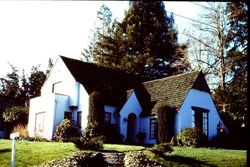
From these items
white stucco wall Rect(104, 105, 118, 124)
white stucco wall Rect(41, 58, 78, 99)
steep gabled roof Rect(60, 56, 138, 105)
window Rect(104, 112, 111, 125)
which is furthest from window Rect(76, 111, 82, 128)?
white stucco wall Rect(104, 105, 118, 124)

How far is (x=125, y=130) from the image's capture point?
3266 centimetres

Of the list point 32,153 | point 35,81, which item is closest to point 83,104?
point 32,153

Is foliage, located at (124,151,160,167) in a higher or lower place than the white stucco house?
lower

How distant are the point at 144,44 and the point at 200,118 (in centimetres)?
2275

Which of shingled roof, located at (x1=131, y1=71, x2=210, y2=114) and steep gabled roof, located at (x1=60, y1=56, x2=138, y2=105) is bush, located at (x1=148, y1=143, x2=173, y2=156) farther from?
steep gabled roof, located at (x1=60, y1=56, x2=138, y2=105)

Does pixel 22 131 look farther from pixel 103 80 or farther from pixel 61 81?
pixel 103 80

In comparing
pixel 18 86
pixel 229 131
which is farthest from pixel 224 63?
pixel 18 86

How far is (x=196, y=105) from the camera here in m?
31.2

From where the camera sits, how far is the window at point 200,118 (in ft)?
102

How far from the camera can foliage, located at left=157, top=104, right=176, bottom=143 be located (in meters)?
29.0

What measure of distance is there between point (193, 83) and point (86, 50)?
3038cm

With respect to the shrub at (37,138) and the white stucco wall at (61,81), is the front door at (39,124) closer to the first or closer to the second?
the shrub at (37,138)

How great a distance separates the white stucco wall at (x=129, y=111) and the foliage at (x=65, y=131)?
420cm

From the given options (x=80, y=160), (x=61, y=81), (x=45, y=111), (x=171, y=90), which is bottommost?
Result: (x=80, y=160)
